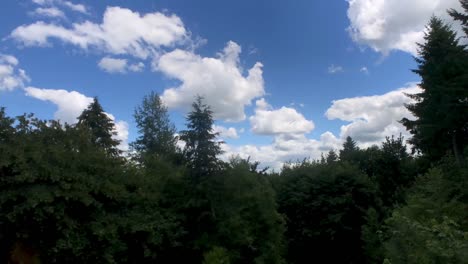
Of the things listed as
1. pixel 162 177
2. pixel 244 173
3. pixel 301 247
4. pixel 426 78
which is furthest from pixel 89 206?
pixel 426 78

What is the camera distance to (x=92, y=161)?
37.8 ft

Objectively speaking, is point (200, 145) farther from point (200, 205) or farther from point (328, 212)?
point (328, 212)

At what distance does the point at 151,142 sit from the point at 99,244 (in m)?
23.9

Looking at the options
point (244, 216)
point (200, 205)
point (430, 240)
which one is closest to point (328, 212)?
point (244, 216)

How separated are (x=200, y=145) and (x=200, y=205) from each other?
2.10 m

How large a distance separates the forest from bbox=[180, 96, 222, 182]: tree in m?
0.04

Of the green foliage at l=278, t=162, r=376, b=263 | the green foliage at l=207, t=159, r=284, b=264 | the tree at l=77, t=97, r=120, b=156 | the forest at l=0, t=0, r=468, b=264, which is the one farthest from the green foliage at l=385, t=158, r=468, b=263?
the tree at l=77, t=97, r=120, b=156

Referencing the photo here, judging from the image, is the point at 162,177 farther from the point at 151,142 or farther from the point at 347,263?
the point at 151,142

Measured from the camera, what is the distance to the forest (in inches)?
384

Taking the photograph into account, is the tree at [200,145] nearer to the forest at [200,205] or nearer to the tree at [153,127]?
the forest at [200,205]

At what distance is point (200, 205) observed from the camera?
1327 cm

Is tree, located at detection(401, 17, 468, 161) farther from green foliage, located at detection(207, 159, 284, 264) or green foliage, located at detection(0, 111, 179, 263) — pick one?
green foliage, located at detection(0, 111, 179, 263)

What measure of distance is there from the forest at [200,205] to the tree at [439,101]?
24 centimetres

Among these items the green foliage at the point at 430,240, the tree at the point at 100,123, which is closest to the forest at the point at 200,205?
the green foliage at the point at 430,240
